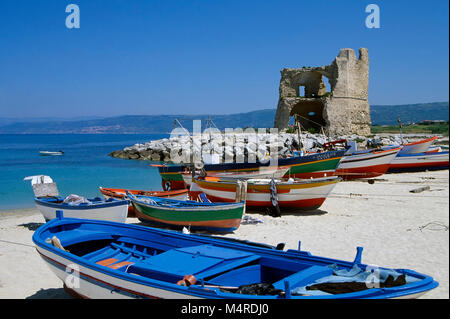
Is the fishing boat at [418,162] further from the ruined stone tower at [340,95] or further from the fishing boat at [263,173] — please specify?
the ruined stone tower at [340,95]

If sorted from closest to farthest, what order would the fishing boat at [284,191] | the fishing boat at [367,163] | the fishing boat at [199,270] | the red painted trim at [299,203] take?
1. the fishing boat at [199,270]
2. the fishing boat at [284,191]
3. the red painted trim at [299,203]
4. the fishing boat at [367,163]

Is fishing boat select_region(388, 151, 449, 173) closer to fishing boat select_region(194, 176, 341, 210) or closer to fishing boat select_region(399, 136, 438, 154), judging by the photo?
fishing boat select_region(399, 136, 438, 154)

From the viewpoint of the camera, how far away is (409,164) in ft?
67.7

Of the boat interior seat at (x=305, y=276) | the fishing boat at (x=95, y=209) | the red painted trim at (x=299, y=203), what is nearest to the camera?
the boat interior seat at (x=305, y=276)

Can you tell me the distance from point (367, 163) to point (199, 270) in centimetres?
1587

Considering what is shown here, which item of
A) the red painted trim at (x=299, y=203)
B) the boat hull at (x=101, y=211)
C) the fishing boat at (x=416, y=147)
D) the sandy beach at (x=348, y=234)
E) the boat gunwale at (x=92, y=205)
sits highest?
the fishing boat at (x=416, y=147)

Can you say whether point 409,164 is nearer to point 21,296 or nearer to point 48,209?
point 48,209

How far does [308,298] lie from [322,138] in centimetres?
2500

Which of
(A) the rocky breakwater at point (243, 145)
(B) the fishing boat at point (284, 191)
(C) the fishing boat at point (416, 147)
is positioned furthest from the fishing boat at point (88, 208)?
(C) the fishing boat at point (416, 147)

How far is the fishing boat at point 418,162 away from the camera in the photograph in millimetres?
20000

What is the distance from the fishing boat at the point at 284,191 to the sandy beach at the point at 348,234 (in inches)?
14.6

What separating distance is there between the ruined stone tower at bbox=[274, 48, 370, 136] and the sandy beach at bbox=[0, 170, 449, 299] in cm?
1718

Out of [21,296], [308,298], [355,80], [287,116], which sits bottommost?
[21,296]
